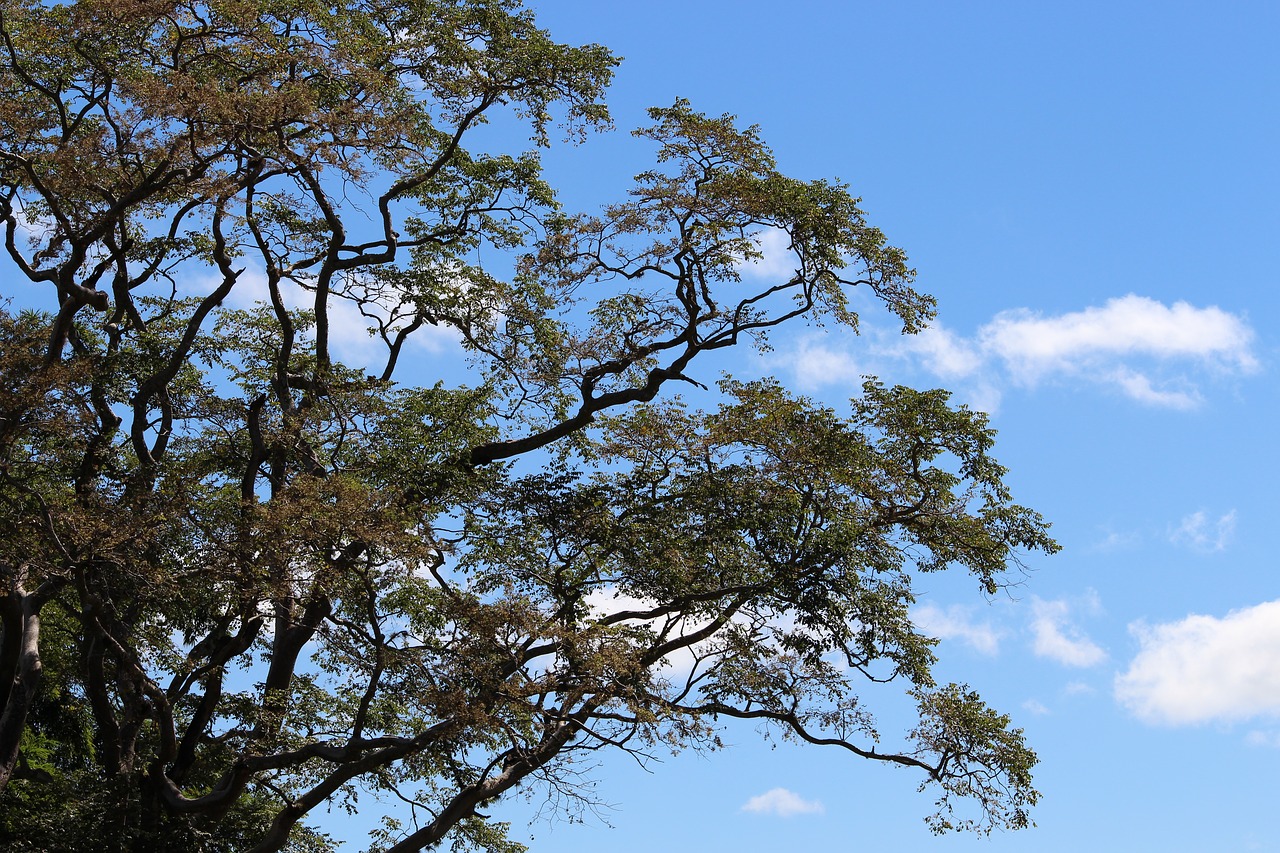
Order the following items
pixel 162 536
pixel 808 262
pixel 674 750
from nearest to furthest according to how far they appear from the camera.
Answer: pixel 674 750 < pixel 162 536 < pixel 808 262

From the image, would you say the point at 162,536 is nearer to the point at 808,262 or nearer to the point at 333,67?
the point at 333,67

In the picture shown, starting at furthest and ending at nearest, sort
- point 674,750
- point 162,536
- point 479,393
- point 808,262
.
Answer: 1. point 479,393
2. point 808,262
3. point 162,536
4. point 674,750

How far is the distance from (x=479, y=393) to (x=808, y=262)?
3825mm

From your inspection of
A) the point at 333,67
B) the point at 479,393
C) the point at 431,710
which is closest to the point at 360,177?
the point at 333,67

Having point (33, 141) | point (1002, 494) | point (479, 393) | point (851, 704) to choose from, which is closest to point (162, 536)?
point (479, 393)

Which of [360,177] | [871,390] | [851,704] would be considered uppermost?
[360,177]

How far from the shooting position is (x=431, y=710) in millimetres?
12070

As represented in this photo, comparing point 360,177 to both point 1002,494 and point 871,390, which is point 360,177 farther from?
point 1002,494

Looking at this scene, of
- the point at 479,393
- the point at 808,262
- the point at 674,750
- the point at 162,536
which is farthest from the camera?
the point at 479,393

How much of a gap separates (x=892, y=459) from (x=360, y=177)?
6183 mm

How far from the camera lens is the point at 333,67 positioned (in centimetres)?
1390

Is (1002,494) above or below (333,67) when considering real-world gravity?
below

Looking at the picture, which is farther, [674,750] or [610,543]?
[610,543]

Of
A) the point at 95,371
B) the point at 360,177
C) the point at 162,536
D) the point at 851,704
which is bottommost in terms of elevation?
the point at 851,704
